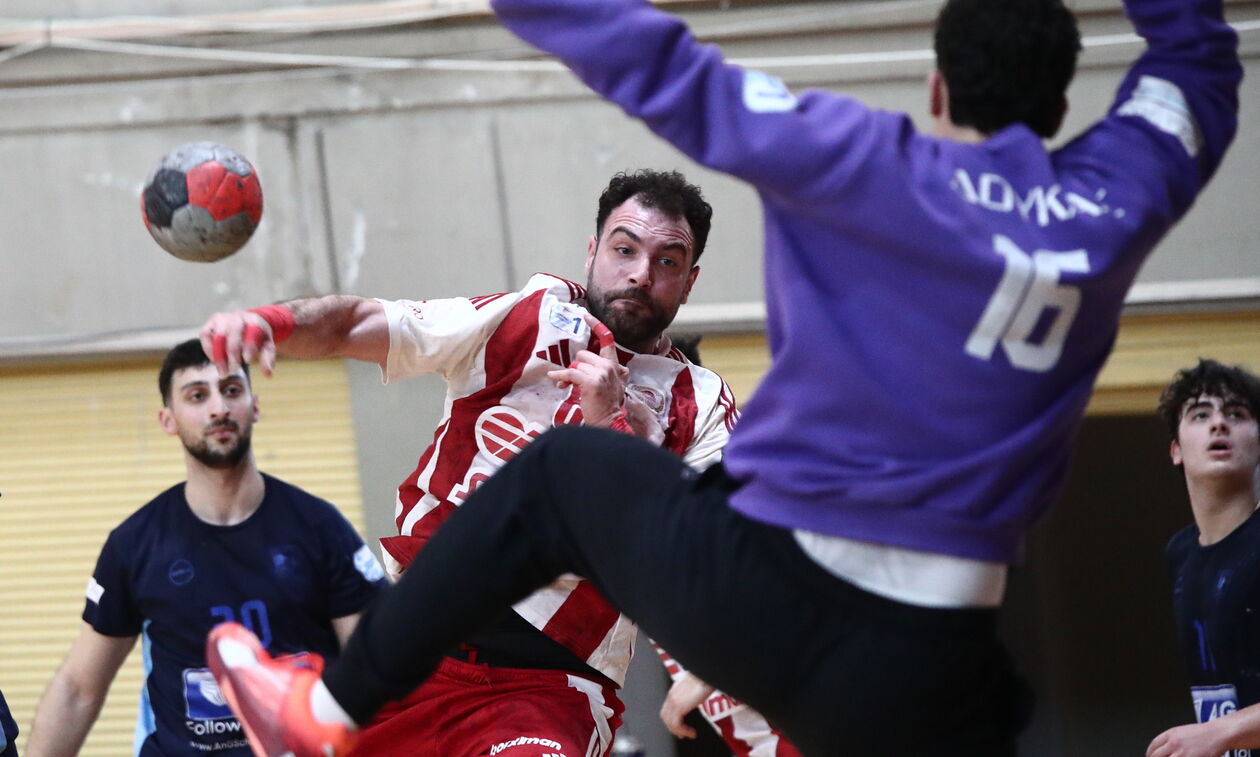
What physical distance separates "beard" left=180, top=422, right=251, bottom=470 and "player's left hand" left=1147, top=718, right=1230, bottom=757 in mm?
3542

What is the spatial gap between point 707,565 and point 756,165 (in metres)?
0.69

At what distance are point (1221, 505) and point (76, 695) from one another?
4.44 meters

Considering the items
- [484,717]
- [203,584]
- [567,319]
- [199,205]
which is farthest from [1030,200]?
[203,584]

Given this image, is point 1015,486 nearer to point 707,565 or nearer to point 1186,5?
point 707,565

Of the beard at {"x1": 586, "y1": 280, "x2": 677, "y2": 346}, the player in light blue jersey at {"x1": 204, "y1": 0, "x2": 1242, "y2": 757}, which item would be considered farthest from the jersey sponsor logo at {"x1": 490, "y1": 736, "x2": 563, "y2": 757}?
the player in light blue jersey at {"x1": 204, "y1": 0, "x2": 1242, "y2": 757}

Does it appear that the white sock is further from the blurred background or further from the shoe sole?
the blurred background

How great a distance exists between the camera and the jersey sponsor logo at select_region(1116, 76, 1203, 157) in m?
2.51

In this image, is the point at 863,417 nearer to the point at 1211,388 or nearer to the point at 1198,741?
the point at 1198,741

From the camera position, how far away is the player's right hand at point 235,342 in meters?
2.81

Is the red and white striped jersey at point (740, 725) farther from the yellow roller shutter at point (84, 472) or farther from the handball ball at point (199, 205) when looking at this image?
the yellow roller shutter at point (84, 472)

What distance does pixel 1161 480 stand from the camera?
10141 millimetres

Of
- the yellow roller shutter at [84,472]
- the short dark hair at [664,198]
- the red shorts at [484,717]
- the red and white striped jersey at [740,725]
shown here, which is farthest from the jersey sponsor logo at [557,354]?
the yellow roller shutter at [84,472]

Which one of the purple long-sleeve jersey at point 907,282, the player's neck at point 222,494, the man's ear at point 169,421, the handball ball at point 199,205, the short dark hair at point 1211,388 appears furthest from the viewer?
the man's ear at point 169,421

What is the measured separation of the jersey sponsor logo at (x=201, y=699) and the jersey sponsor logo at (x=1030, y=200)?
399 cm
